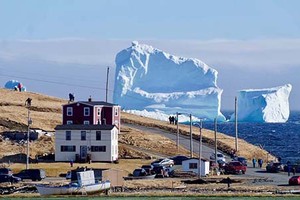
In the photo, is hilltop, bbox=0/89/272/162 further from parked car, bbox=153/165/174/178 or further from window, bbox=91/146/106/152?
parked car, bbox=153/165/174/178

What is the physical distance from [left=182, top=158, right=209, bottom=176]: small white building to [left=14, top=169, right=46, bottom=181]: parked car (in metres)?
13.0

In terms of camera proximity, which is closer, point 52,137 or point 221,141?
point 52,137

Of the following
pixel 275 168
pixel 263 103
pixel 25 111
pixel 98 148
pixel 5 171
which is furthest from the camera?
pixel 263 103

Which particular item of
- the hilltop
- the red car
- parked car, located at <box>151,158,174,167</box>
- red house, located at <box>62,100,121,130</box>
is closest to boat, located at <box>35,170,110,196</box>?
the red car

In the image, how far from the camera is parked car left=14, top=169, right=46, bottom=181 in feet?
237

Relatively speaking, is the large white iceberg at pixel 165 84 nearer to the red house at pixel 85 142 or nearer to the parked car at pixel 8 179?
the red house at pixel 85 142

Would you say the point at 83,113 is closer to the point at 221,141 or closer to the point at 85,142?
the point at 85,142

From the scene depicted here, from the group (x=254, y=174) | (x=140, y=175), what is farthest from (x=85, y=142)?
(x=254, y=174)

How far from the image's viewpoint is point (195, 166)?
79500mm

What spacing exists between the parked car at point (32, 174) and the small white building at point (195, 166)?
12986mm

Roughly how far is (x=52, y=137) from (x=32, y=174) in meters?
23.0

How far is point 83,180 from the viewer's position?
209ft

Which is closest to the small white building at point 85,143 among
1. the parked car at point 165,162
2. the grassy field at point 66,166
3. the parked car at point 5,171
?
the grassy field at point 66,166

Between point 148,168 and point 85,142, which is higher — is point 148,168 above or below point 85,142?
below
